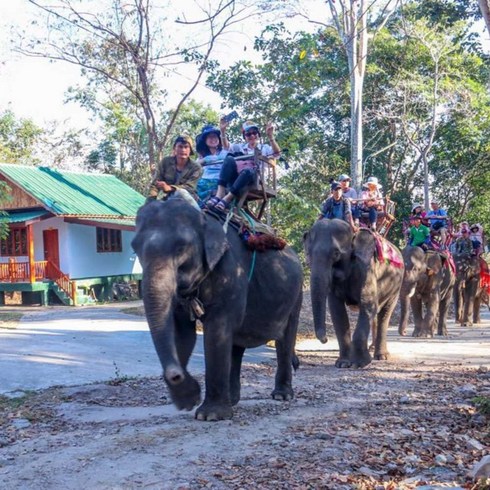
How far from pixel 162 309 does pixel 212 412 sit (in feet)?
4.79

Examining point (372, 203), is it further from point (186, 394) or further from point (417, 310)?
point (186, 394)

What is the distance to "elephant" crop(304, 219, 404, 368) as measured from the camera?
10688 mm

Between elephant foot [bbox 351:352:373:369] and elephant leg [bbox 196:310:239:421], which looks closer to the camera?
elephant leg [bbox 196:310:239:421]

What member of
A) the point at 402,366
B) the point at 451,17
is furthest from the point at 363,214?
the point at 451,17

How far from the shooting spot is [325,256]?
10.7 m

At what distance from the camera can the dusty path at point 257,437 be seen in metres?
5.33

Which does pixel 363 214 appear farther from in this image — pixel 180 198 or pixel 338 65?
pixel 338 65

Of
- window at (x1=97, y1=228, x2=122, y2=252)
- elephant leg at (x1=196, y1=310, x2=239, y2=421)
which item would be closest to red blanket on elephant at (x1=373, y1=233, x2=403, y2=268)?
elephant leg at (x1=196, y1=310, x2=239, y2=421)

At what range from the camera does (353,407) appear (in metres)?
7.88

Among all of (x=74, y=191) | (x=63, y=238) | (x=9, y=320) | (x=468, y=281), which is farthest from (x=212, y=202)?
(x=74, y=191)

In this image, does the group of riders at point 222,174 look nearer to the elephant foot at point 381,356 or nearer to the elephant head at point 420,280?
the elephant foot at point 381,356

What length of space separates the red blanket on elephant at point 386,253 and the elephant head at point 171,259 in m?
5.37

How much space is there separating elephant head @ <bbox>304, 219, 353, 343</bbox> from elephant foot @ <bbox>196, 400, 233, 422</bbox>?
3.20 meters

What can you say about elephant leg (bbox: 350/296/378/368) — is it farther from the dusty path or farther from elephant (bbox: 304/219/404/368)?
the dusty path
